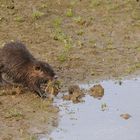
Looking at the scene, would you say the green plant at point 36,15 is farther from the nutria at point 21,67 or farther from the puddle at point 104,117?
the puddle at point 104,117

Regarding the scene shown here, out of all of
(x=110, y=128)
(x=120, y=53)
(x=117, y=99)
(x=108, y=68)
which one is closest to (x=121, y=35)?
(x=120, y=53)

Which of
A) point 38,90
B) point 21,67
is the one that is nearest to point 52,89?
point 38,90

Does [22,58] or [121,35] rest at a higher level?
[121,35]

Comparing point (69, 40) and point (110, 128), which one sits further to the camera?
point (69, 40)

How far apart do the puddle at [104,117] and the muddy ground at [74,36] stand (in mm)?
379

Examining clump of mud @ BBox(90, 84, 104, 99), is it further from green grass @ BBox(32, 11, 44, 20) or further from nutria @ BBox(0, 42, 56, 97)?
green grass @ BBox(32, 11, 44, 20)

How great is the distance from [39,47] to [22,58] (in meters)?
2.24

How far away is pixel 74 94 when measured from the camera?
35.4 feet

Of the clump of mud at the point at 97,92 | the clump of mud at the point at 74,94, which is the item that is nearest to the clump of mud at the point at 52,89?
the clump of mud at the point at 74,94

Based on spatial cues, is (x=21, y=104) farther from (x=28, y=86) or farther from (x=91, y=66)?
(x=91, y=66)

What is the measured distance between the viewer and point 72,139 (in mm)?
9266

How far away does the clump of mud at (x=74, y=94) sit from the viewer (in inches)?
423

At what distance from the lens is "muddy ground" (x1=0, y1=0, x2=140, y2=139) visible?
11.9 meters

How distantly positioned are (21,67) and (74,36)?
10.6 ft
